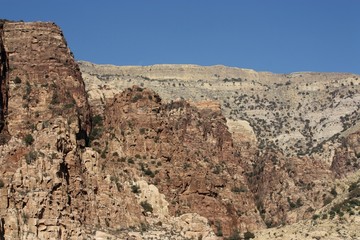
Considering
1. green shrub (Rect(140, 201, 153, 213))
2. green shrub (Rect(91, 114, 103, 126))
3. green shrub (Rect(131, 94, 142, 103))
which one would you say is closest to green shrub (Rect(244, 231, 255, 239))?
green shrub (Rect(140, 201, 153, 213))

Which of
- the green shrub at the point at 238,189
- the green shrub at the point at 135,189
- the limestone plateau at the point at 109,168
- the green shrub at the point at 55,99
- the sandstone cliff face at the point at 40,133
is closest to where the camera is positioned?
the sandstone cliff face at the point at 40,133

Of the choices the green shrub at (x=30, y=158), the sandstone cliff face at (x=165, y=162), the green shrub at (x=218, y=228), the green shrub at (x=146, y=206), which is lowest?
the green shrub at (x=30, y=158)

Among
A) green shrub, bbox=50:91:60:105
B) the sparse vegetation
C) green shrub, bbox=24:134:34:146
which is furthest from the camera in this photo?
the sparse vegetation

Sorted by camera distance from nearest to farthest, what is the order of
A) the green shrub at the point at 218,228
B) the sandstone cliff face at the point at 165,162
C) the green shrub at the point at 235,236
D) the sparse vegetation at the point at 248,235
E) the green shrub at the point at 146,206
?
1. the green shrub at the point at 146,206
2. the sandstone cliff face at the point at 165,162
3. the green shrub at the point at 218,228
4. the green shrub at the point at 235,236
5. the sparse vegetation at the point at 248,235

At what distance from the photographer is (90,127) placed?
3612 inches

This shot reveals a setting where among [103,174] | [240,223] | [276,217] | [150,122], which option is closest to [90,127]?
[150,122]

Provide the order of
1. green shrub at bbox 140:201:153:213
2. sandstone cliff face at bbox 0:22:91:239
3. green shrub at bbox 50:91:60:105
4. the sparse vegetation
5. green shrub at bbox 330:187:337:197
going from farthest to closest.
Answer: green shrub at bbox 330:187:337:197 < the sparse vegetation < green shrub at bbox 50:91:60:105 < green shrub at bbox 140:201:153:213 < sandstone cliff face at bbox 0:22:91:239

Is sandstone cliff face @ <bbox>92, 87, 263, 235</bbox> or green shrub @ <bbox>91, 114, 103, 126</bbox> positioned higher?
green shrub @ <bbox>91, 114, 103, 126</bbox>

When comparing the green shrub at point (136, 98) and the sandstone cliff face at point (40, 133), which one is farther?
the green shrub at point (136, 98)

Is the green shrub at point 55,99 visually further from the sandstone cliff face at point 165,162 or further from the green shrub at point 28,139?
the green shrub at point 28,139

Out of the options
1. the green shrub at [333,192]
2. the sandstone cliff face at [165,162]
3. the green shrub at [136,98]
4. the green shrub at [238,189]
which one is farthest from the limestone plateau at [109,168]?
the green shrub at [333,192]

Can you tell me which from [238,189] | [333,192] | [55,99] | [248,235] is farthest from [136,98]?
[333,192]

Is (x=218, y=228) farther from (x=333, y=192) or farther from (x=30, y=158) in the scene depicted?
(x=30, y=158)

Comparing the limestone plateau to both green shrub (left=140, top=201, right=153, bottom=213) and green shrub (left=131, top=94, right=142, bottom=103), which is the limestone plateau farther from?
green shrub (left=140, top=201, right=153, bottom=213)
